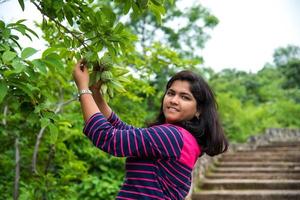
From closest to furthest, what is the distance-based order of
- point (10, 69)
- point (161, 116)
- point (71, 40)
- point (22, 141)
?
point (10, 69) → point (71, 40) → point (161, 116) → point (22, 141)

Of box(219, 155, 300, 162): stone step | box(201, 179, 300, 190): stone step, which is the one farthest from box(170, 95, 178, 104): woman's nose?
box(219, 155, 300, 162): stone step

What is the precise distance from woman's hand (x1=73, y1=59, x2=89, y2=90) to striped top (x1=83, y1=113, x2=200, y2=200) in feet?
0.43

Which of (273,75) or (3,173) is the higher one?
(273,75)

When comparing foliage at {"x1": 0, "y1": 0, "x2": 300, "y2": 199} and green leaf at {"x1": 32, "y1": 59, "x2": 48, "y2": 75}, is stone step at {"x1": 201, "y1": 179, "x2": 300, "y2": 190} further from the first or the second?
green leaf at {"x1": 32, "y1": 59, "x2": 48, "y2": 75}

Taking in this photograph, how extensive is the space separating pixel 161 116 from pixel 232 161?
21.4ft

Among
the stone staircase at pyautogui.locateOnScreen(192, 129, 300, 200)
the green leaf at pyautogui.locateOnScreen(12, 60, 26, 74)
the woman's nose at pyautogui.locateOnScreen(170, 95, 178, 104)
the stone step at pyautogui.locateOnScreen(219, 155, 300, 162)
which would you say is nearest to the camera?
the green leaf at pyautogui.locateOnScreen(12, 60, 26, 74)

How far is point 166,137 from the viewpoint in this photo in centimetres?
157

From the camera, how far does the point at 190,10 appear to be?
13141 mm

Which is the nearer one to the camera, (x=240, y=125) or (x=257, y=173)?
(x=257, y=173)

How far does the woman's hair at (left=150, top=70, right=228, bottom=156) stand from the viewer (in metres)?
1.78

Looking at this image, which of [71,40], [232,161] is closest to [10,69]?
[71,40]

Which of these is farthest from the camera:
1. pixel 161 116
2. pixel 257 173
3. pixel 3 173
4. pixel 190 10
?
pixel 190 10

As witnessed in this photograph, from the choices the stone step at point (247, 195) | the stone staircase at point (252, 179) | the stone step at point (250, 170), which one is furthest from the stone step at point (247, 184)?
the stone step at point (250, 170)

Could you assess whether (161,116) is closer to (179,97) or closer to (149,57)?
(179,97)
